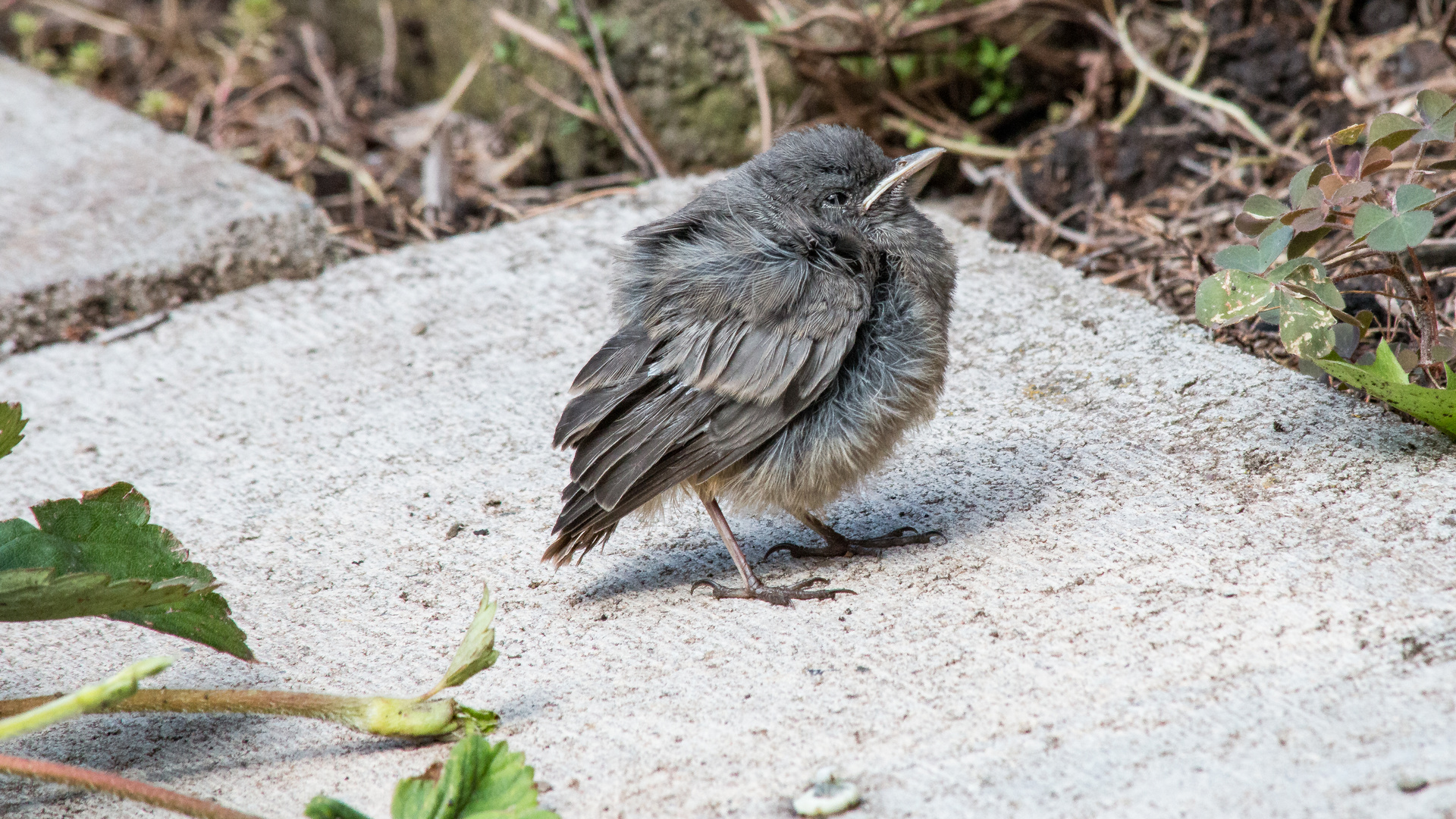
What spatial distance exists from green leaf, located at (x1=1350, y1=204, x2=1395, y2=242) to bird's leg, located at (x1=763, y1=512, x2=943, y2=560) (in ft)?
3.71

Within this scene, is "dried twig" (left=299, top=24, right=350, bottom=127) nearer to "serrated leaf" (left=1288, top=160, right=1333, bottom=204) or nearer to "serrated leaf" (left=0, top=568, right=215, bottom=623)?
"serrated leaf" (left=0, top=568, right=215, bottom=623)

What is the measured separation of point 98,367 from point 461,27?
3.10 m

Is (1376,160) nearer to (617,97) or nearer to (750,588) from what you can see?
(750,588)

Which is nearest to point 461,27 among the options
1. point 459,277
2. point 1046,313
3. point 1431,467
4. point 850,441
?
point 459,277

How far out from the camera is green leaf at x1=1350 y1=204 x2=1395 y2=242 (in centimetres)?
268

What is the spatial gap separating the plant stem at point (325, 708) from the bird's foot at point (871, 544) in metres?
1.09

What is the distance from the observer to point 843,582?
2.89 m

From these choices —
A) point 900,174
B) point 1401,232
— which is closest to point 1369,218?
point 1401,232

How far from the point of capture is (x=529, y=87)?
5.84 metres

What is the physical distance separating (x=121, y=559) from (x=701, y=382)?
1258mm

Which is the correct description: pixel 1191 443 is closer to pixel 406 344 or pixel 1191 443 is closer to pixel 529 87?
pixel 406 344

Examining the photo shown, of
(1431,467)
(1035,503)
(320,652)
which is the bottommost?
(320,652)

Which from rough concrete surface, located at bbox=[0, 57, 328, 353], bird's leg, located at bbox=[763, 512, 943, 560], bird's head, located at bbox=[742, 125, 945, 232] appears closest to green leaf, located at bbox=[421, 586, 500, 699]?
bird's leg, located at bbox=[763, 512, 943, 560]

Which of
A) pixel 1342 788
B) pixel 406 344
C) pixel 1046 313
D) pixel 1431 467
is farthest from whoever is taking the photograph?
pixel 406 344
